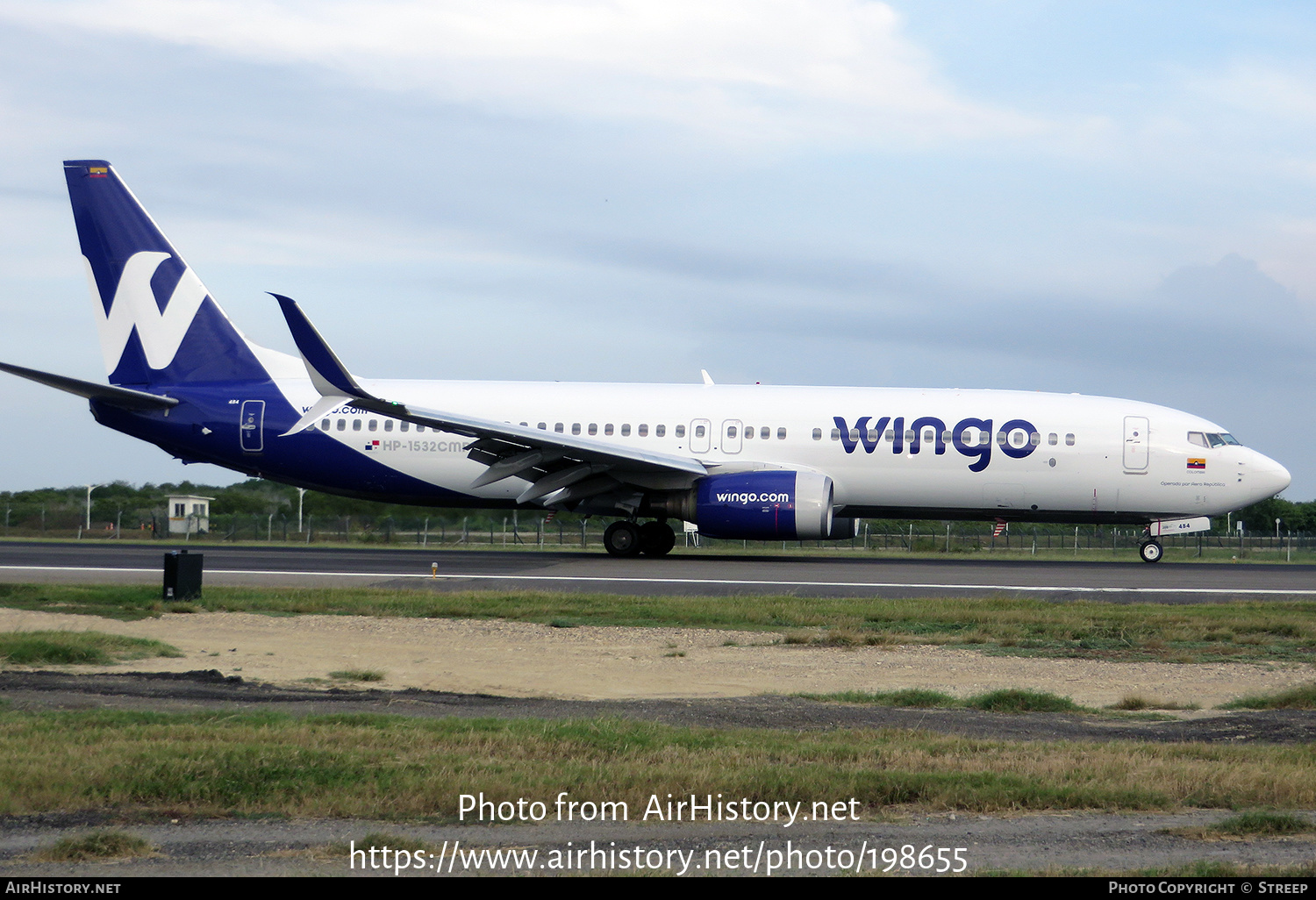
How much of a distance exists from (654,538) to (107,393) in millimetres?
11993

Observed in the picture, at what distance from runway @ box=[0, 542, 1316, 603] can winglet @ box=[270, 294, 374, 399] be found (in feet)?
10.7

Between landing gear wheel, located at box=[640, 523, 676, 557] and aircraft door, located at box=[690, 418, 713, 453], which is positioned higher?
aircraft door, located at box=[690, 418, 713, 453]

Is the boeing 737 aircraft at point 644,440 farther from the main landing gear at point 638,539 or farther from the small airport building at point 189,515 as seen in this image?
the small airport building at point 189,515

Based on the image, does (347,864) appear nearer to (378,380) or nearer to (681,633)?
(681,633)

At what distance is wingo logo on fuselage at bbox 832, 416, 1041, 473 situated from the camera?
77.3 feet

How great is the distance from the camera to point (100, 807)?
5.72 meters

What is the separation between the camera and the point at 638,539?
24.4 metres

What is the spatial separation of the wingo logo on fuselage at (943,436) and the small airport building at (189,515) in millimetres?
26344

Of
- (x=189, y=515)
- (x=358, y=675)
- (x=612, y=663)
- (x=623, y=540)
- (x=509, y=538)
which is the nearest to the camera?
(x=358, y=675)

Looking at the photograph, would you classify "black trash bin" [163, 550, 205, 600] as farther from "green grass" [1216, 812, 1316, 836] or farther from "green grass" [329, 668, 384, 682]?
"green grass" [1216, 812, 1316, 836]

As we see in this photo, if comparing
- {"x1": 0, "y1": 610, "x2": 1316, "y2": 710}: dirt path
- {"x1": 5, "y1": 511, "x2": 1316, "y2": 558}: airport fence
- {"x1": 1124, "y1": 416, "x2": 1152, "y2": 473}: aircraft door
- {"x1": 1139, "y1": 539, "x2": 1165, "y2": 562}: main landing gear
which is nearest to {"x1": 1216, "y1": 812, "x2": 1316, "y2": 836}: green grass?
{"x1": 0, "y1": 610, "x2": 1316, "y2": 710}: dirt path

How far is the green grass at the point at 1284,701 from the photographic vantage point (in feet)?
31.1

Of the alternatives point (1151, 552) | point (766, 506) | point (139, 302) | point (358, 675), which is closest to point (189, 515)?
point (139, 302)

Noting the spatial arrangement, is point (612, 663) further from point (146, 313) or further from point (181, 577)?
point (146, 313)
